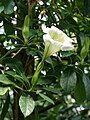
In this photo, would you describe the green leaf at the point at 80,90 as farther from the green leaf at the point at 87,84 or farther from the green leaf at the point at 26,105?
the green leaf at the point at 26,105

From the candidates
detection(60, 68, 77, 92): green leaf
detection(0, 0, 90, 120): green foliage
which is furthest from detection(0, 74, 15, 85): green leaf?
detection(60, 68, 77, 92): green leaf

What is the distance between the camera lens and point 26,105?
27.9 inches

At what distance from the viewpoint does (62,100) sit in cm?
134

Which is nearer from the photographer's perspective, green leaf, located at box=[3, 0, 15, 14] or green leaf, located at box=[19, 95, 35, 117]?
green leaf, located at box=[19, 95, 35, 117]

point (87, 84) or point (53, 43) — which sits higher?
point (53, 43)

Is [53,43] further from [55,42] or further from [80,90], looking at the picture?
[80,90]

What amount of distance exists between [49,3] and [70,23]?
0.37 feet

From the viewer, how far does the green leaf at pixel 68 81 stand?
2.61ft

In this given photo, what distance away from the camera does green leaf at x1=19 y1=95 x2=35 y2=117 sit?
701mm

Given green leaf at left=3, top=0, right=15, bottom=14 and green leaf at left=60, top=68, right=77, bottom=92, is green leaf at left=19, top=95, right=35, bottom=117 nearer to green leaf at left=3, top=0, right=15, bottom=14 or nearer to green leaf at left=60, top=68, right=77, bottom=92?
green leaf at left=60, top=68, right=77, bottom=92

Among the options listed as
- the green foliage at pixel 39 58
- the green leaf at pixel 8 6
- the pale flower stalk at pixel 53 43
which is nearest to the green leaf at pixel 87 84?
the green foliage at pixel 39 58

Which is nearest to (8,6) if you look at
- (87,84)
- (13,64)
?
(13,64)

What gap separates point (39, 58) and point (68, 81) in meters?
0.14

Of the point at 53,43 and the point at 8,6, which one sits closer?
the point at 53,43
